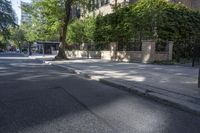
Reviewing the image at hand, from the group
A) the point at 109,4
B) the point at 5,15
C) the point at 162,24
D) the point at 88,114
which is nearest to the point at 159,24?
the point at 162,24

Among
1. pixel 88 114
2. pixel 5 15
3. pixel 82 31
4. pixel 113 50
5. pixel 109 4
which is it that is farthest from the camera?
pixel 5 15

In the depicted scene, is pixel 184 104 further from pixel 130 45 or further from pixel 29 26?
pixel 29 26

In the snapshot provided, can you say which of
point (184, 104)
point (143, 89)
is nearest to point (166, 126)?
point (184, 104)

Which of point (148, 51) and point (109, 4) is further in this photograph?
point (109, 4)

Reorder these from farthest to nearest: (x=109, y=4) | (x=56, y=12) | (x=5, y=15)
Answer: (x=5, y=15), (x=109, y=4), (x=56, y=12)

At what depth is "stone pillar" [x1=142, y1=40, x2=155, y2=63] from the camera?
20.7 meters

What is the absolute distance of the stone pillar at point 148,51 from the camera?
67.9 ft

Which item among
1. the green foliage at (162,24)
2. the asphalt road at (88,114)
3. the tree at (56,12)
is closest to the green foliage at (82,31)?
the tree at (56,12)

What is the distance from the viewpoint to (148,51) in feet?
68.7

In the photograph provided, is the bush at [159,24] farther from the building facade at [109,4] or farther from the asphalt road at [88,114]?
the asphalt road at [88,114]

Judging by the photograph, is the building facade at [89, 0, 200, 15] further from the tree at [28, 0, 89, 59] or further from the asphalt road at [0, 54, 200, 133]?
the asphalt road at [0, 54, 200, 133]

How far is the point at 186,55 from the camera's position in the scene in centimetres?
2258

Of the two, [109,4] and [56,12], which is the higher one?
[109,4]

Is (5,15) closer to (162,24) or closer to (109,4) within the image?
(109,4)
